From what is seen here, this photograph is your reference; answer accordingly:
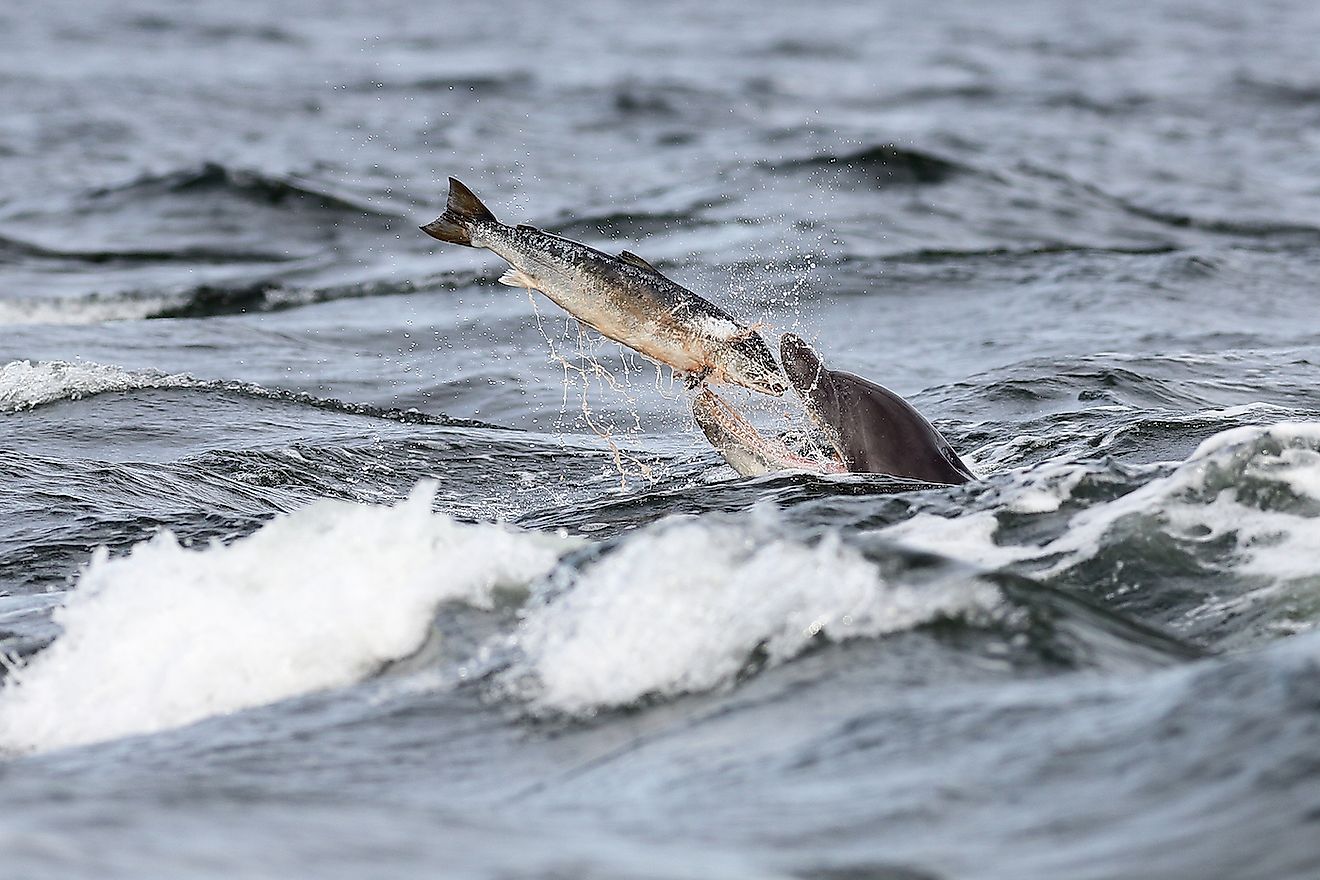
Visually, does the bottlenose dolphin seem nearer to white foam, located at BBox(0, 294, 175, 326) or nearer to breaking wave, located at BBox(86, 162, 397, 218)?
white foam, located at BBox(0, 294, 175, 326)

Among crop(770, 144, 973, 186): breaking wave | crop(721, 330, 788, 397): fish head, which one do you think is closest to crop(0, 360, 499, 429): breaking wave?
crop(721, 330, 788, 397): fish head

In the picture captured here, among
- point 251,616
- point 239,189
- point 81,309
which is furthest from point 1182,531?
point 239,189

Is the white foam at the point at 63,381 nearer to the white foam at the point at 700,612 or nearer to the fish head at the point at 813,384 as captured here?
the fish head at the point at 813,384

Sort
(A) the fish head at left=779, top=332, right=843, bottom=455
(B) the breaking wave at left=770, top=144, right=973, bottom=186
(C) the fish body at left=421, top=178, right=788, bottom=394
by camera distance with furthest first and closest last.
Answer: (B) the breaking wave at left=770, top=144, right=973, bottom=186 < (A) the fish head at left=779, top=332, right=843, bottom=455 < (C) the fish body at left=421, top=178, right=788, bottom=394

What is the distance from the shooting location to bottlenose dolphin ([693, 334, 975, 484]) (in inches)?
250

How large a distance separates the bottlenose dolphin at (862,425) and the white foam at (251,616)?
160 cm

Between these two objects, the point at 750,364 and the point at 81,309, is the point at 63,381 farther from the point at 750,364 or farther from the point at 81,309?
the point at 750,364

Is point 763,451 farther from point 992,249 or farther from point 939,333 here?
point 992,249

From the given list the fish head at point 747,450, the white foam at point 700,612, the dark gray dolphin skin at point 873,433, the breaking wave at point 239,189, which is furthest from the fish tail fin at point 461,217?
the breaking wave at point 239,189

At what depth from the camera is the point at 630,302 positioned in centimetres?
583

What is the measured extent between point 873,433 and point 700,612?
93.0 inches

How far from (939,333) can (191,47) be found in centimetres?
2252

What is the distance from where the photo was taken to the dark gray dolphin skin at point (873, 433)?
6.40 metres

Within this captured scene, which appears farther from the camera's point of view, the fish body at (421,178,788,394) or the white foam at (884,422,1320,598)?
the fish body at (421,178,788,394)
